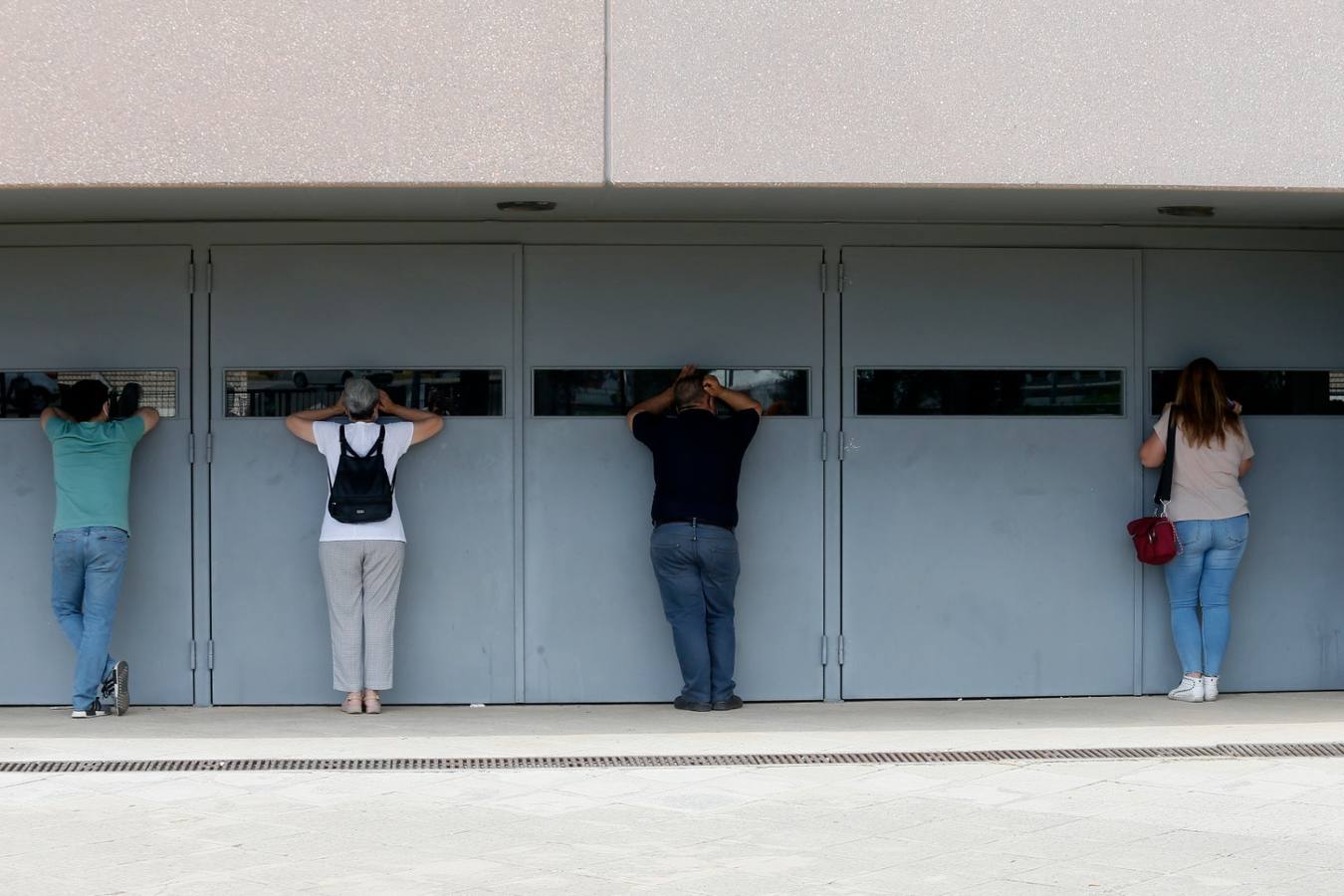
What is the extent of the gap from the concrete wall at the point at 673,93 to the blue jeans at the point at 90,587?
76.8 inches

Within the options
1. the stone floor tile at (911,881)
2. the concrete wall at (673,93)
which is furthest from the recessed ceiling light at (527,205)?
the stone floor tile at (911,881)

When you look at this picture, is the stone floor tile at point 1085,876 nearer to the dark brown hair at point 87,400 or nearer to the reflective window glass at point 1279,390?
the reflective window glass at point 1279,390

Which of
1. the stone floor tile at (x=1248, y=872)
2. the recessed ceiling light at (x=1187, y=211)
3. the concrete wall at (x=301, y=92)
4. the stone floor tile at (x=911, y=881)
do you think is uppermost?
the concrete wall at (x=301, y=92)

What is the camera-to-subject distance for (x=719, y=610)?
8234 mm

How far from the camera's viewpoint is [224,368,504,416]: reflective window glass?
8.49 meters

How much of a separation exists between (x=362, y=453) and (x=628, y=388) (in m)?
1.40

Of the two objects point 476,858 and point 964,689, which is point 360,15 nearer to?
point 476,858

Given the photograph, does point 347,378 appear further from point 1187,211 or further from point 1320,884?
point 1320,884

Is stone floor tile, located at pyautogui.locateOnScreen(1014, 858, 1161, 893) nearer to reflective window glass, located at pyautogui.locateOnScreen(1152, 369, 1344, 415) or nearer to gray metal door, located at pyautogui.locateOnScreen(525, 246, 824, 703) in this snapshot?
gray metal door, located at pyautogui.locateOnScreen(525, 246, 824, 703)

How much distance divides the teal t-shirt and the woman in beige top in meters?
5.17

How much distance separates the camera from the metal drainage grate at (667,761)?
23.0ft

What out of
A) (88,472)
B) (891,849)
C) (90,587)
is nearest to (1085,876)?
(891,849)

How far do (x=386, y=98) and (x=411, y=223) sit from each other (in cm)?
163

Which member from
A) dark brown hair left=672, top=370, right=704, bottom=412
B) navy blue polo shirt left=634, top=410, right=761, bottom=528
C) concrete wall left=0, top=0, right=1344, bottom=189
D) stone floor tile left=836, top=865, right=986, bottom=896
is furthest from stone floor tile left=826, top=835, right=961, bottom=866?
dark brown hair left=672, top=370, right=704, bottom=412
